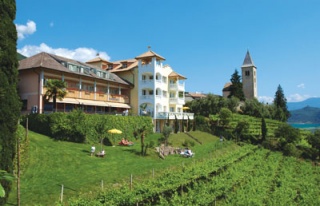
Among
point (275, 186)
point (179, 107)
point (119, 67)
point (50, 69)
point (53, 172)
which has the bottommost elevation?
point (275, 186)

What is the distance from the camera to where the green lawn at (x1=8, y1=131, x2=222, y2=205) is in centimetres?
1639

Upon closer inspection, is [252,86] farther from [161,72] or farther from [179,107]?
[161,72]

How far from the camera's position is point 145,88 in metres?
47.4

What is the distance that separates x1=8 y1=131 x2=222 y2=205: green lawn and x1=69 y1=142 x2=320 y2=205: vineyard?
5.78ft

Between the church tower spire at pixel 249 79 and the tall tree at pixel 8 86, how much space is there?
101 metres

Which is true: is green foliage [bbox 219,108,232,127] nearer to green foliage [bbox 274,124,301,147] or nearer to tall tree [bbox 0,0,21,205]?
green foliage [bbox 274,124,301,147]

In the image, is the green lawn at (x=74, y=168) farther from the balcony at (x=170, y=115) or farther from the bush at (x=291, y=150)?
the bush at (x=291, y=150)

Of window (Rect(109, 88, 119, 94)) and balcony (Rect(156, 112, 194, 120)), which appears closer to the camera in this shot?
window (Rect(109, 88, 119, 94))

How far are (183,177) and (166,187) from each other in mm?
3141

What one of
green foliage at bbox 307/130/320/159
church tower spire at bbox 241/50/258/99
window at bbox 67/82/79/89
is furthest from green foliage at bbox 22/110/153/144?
church tower spire at bbox 241/50/258/99

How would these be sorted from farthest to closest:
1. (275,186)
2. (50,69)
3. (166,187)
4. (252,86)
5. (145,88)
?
(252,86)
(145,88)
(50,69)
(275,186)
(166,187)

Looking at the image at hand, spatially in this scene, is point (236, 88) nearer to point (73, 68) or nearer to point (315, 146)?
point (315, 146)

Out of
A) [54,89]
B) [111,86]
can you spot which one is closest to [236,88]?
[111,86]

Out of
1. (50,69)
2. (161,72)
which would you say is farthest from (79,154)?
(161,72)
